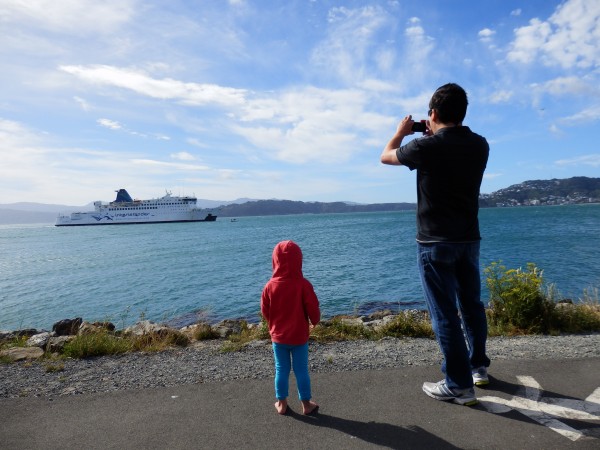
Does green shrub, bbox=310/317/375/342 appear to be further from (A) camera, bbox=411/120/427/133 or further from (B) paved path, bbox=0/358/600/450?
(A) camera, bbox=411/120/427/133

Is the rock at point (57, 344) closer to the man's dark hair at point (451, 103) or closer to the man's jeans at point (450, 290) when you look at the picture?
the man's jeans at point (450, 290)

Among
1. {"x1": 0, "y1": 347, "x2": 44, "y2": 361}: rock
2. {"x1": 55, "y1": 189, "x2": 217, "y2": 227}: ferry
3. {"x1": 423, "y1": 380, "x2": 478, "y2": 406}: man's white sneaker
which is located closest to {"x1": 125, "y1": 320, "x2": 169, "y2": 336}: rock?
{"x1": 0, "y1": 347, "x2": 44, "y2": 361}: rock

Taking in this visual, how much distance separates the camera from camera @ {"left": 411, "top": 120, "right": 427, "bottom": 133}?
3406 millimetres

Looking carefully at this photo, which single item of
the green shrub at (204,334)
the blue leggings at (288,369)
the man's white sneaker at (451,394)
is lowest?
A: the green shrub at (204,334)

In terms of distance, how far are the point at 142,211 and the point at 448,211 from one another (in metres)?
129

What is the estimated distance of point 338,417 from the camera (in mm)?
3271

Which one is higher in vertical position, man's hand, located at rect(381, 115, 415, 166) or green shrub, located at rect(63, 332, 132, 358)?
man's hand, located at rect(381, 115, 415, 166)

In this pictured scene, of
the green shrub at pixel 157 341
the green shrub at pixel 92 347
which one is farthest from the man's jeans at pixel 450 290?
the green shrub at pixel 92 347

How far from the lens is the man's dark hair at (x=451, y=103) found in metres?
3.21

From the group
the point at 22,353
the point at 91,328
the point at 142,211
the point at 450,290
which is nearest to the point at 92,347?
the point at 22,353

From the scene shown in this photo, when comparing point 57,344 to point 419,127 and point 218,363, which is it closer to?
point 218,363

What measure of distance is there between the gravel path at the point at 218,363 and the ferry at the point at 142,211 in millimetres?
122930

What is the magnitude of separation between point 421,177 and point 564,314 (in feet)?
14.7

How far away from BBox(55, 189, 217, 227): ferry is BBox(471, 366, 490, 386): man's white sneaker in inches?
4933
